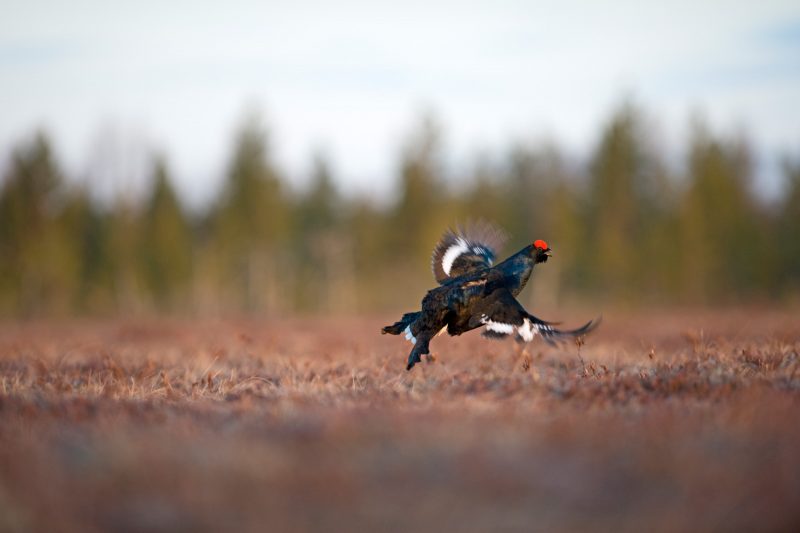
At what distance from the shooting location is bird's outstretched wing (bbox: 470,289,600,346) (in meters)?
8.10

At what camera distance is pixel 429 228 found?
1725 inches

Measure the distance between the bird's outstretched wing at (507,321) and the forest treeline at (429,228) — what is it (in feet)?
113

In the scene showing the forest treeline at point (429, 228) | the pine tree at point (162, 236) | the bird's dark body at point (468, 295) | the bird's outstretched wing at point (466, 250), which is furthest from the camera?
the pine tree at point (162, 236)

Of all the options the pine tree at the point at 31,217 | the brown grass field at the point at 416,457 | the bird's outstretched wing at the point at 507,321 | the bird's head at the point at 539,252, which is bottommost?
the brown grass field at the point at 416,457

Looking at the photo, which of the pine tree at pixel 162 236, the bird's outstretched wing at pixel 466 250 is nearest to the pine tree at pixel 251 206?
the pine tree at pixel 162 236

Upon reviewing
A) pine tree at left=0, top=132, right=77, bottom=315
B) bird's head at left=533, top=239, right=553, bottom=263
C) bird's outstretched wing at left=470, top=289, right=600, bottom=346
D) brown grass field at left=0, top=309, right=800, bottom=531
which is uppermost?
pine tree at left=0, top=132, right=77, bottom=315

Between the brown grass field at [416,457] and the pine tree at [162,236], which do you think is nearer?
the brown grass field at [416,457]

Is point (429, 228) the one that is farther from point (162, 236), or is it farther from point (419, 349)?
point (419, 349)

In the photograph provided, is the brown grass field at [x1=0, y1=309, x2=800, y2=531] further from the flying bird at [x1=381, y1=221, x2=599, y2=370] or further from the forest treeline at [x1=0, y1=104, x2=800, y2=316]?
the forest treeline at [x1=0, y1=104, x2=800, y2=316]

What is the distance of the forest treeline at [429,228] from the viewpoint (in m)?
43.2

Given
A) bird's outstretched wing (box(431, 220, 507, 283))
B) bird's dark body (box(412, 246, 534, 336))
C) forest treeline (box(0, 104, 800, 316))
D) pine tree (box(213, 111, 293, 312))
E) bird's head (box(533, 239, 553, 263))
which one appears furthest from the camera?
pine tree (box(213, 111, 293, 312))

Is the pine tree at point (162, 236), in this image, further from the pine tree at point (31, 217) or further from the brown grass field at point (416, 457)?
the brown grass field at point (416, 457)

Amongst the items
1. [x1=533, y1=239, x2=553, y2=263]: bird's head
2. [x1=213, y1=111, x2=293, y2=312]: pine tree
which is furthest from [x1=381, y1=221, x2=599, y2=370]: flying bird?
[x1=213, y1=111, x2=293, y2=312]: pine tree

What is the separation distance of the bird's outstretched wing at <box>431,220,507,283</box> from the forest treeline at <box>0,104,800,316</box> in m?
33.2
